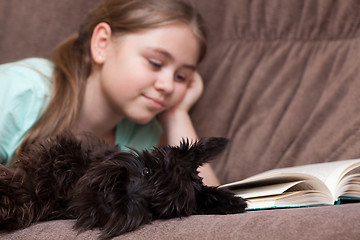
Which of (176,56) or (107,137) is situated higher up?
(176,56)

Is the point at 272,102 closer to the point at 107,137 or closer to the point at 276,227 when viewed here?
the point at 107,137

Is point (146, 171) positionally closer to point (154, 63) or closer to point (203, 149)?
point (203, 149)

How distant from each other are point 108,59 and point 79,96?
16cm

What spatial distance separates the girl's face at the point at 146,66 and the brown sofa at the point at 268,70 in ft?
0.69

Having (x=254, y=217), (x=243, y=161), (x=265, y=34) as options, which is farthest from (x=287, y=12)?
(x=254, y=217)

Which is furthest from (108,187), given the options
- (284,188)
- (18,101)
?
(18,101)

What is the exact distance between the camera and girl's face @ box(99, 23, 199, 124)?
136cm

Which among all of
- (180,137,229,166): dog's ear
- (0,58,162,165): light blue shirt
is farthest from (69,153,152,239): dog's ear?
(0,58,162,165): light blue shirt

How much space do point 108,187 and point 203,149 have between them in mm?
198

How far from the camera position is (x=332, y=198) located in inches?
31.5

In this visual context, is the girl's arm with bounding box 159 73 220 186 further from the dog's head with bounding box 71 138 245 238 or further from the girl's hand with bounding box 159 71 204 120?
the dog's head with bounding box 71 138 245 238

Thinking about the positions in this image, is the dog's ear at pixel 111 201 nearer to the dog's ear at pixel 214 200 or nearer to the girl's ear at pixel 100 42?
the dog's ear at pixel 214 200

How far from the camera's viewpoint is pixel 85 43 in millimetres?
1550

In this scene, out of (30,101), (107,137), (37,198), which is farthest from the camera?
(107,137)
